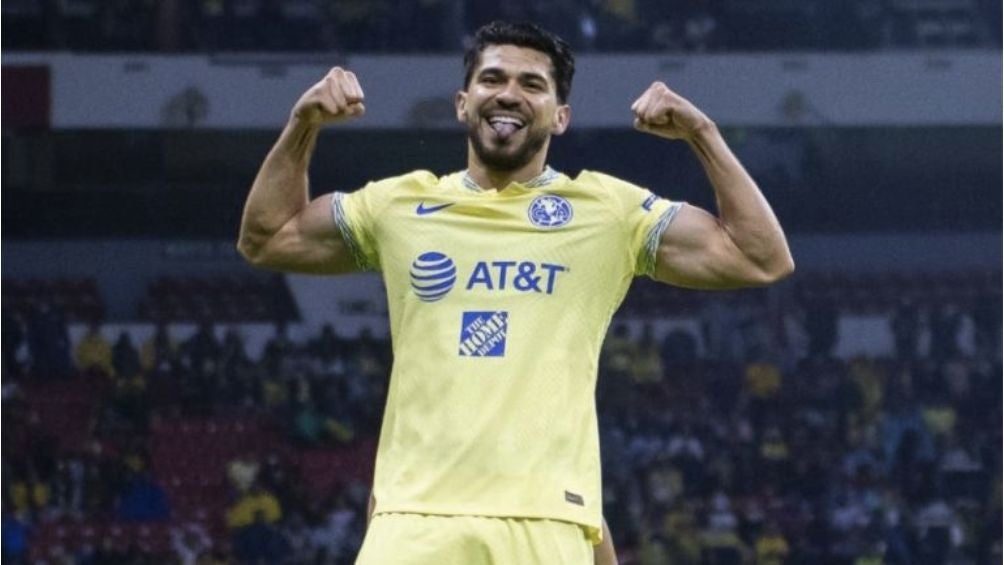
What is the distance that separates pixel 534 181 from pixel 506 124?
0.46 feet

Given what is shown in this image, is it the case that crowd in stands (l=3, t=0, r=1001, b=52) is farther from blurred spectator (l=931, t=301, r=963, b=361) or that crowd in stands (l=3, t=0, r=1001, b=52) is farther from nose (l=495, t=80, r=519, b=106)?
nose (l=495, t=80, r=519, b=106)

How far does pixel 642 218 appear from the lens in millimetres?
3859

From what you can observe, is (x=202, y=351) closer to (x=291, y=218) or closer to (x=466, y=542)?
(x=291, y=218)

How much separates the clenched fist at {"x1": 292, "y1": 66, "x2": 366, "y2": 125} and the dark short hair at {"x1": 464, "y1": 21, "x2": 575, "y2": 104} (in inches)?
8.1

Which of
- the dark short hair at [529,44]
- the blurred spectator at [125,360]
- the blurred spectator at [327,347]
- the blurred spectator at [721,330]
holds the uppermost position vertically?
the dark short hair at [529,44]

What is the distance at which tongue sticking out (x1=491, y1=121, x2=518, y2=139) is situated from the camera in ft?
12.4

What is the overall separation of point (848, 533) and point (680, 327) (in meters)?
2.66

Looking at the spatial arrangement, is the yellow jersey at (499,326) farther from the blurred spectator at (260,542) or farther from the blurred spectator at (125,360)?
the blurred spectator at (125,360)

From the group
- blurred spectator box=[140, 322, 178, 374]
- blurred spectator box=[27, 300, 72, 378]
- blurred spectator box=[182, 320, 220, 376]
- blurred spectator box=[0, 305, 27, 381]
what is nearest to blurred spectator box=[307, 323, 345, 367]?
blurred spectator box=[182, 320, 220, 376]

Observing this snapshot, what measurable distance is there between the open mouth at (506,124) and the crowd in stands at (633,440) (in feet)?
34.7

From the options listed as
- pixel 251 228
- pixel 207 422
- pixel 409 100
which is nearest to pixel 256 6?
pixel 409 100

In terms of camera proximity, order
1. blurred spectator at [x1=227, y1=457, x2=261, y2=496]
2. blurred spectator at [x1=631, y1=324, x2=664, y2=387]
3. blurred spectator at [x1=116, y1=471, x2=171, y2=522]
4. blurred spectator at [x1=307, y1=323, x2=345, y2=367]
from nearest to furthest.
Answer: blurred spectator at [x1=116, y1=471, x2=171, y2=522] → blurred spectator at [x1=227, y1=457, x2=261, y2=496] → blurred spectator at [x1=631, y1=324, x2=664, y2=387] → blurred spectator at [x1=307, y1=323, x2=345, y2=367]

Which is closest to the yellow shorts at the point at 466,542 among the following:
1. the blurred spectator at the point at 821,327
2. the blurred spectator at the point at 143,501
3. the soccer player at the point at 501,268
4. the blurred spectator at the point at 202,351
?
the soccer player at the point at 501,268

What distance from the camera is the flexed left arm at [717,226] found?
3.80 m
